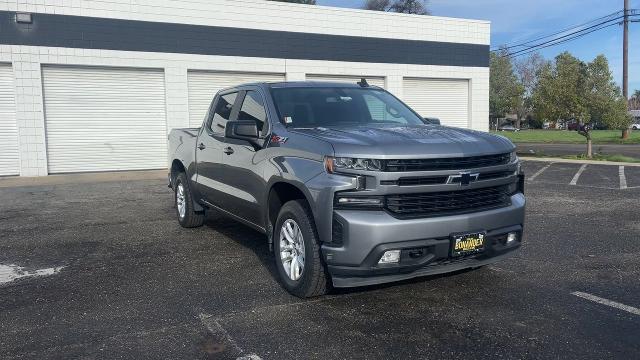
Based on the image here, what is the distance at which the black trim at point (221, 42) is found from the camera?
15.7 metres

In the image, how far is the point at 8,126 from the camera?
51.4 ft

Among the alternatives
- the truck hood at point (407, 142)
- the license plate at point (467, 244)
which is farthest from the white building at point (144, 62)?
the license plate at point (467, 244)

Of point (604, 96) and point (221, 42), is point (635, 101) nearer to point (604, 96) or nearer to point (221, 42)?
point (604, 96)

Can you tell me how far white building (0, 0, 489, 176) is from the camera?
15.7 metres

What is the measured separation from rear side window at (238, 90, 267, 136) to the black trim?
12.0m

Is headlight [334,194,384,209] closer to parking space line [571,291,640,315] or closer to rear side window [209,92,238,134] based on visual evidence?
parking space line [571,291,640,315]

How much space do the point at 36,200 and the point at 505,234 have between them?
9.94m

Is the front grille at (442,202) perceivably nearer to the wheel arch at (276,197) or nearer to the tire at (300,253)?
the tire at (300,253)

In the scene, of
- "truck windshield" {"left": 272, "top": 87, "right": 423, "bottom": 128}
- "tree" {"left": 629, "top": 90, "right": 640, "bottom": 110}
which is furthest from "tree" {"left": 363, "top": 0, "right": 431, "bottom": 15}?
"tree" {"left": 629, "top": 90, "right": 640, "bottom": 110}

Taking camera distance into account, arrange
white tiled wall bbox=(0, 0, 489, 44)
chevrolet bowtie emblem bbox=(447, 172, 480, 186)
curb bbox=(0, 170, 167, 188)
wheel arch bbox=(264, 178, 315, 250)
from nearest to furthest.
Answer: chevrolet bowtie emblem bbox=(447, 172, 480, 186) < wheel arch bbox=(264, 178, 315, 250) < curb bbox=(0, 170, 167, 188) < white tiled wall bbox=(0, 0, 489, 44)

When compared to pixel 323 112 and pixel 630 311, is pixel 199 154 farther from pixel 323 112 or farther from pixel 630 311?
pixel 630 311

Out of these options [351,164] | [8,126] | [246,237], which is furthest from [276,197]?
[8,126]

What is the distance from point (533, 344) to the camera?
3754 millimetres

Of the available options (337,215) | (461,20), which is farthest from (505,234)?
(461,20)
